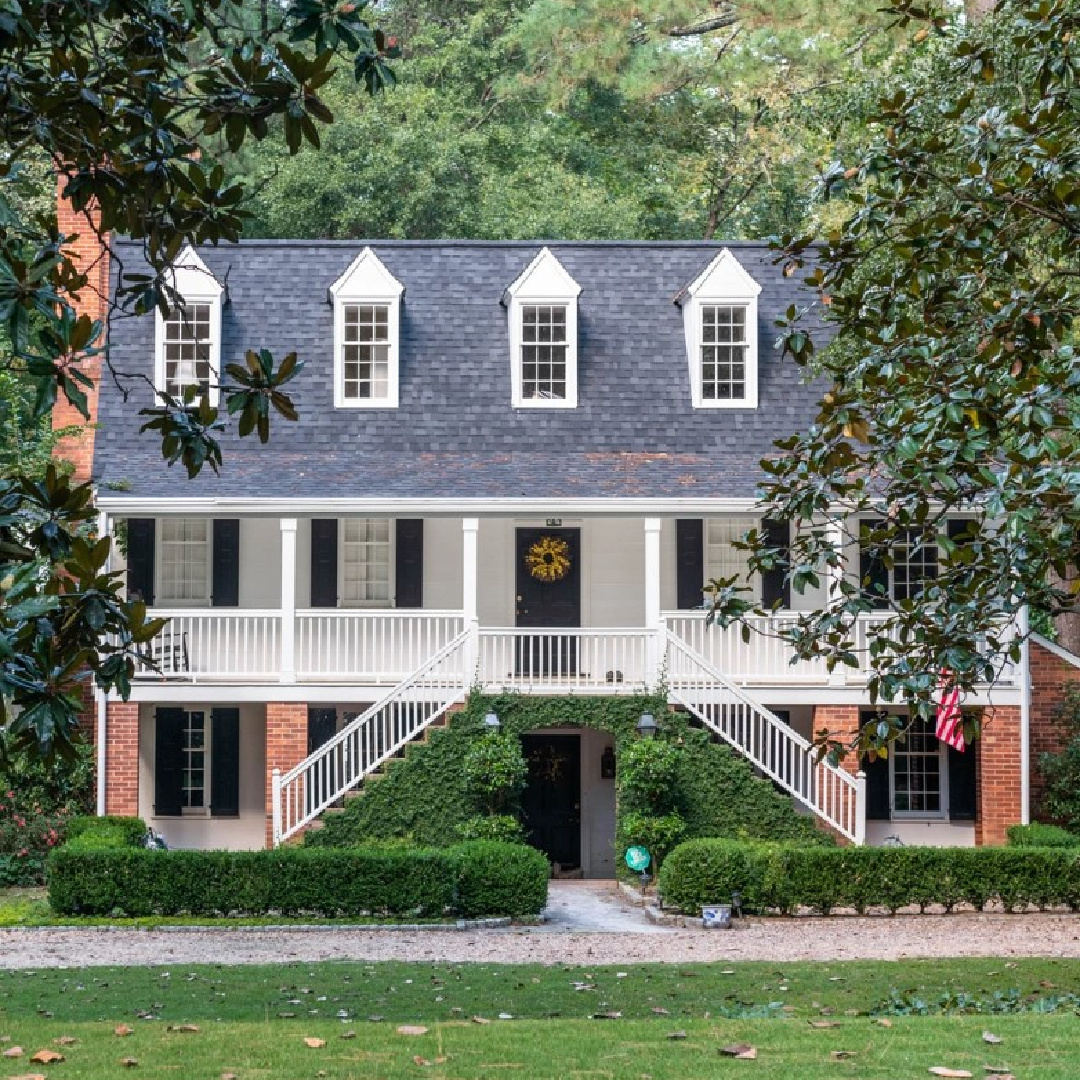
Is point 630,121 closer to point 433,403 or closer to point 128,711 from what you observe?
point 433,403

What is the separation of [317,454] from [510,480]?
3.00m

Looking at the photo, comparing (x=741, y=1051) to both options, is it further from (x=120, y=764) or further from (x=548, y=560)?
(x=548, y=560)

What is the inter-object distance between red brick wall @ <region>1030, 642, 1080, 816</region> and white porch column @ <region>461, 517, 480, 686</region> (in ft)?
26.9

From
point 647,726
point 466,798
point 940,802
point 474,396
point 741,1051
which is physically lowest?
point 940,802

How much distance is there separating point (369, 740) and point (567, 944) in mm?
5555

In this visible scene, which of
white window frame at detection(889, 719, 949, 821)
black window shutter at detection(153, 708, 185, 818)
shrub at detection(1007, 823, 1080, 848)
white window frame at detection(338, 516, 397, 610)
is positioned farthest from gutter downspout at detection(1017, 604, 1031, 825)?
black window shutter at detection(153, 708, 185, 818)

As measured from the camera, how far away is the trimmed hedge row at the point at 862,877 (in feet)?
66.5

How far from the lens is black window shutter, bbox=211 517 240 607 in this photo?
85.4 feet

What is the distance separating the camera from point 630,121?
41094 millimetres

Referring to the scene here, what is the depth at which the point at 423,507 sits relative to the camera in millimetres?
24156

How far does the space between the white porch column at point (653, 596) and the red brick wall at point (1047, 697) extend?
5.91 m

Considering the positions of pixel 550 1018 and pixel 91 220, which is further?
pixel 550 1018

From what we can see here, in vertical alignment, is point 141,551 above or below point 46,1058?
above

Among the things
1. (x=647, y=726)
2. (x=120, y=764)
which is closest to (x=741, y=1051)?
(x=647, y=726)
